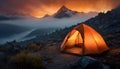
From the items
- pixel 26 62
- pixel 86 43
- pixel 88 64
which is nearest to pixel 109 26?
pixel 86 43

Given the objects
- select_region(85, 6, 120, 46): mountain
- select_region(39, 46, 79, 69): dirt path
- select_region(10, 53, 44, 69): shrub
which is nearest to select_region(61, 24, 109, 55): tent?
select_region(39, 46, 79, 69): dirt path

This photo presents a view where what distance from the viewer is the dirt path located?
77.5 feet

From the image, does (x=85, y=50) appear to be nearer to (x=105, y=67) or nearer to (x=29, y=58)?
(x=105, y=67)

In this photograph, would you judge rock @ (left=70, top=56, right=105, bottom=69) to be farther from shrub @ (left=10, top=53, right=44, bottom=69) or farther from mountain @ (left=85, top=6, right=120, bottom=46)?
mountain @ (left=85, top=6, right=120, bottom=46)

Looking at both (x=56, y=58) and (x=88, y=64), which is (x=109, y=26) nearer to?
(x=56, y=58)

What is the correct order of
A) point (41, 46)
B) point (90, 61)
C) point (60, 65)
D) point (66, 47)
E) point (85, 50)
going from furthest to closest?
point (41, 46)
point (66, 47)
point (85, 50)
point (60, 65)
point (90, 61)

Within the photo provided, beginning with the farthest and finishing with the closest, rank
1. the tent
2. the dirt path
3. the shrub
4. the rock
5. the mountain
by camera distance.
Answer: the mountain → the tent → the dirt path → the shrub → the rock

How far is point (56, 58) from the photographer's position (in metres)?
26.3

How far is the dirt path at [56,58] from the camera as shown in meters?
23.6

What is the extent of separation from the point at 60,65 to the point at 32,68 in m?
2.72

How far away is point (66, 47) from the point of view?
2888 centimetres

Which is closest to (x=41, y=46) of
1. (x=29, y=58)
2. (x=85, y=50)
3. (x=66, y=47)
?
(x=66, y=47)

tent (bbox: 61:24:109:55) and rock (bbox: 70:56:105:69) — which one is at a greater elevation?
tent (bbox: 61:24:109:55)

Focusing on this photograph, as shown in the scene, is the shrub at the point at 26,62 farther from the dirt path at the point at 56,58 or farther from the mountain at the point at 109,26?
the mountain at the point at 109,26
